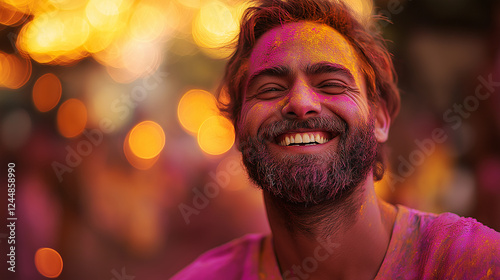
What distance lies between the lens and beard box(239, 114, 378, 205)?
3.61 feet

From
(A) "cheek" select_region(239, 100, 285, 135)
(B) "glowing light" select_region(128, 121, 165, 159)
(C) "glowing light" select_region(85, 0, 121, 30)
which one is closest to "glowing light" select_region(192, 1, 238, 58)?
(C) "glowing light" select_region(85, 0, 121, 30)

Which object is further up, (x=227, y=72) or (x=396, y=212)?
(x=227, y=72)

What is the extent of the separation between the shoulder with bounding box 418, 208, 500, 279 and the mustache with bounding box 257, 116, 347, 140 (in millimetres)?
383

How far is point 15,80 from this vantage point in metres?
3.33

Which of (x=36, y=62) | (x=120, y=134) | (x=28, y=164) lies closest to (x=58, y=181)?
(x=28, y=164)

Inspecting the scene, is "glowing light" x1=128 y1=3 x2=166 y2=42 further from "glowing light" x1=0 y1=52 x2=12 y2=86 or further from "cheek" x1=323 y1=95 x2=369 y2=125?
"cheek" x1=323 y1=95 x2=369 y2=125

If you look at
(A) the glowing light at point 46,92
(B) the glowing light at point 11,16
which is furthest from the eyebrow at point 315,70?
(A) the glowing light at point 46,92

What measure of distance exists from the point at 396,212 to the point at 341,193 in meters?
0.29

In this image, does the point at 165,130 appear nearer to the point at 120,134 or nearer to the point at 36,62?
the point at 120,134

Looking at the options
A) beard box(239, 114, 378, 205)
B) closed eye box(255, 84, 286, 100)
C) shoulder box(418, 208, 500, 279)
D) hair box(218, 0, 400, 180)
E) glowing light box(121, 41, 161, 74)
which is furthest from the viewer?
glowing light box(121, 41, 161, 74)

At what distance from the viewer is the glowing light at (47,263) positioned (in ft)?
9.82

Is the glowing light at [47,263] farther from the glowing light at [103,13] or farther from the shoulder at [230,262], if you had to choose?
the shoulder at [230,262]

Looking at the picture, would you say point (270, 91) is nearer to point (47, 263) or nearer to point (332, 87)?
point (332, 87)

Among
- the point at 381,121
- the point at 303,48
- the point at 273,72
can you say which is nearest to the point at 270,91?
the point at 273,72
